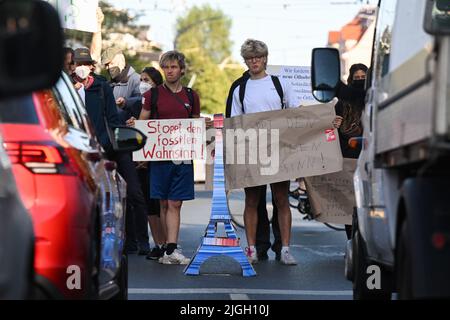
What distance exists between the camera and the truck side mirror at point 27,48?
5.00 m

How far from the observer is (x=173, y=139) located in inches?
590

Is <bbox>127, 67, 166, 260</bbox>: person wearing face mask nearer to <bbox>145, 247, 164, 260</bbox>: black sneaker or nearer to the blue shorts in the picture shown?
<bbox>145, 247, 164, 260</bbox>: black sneaker

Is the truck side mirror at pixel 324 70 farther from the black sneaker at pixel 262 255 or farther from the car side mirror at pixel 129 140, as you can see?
the black sneaker at pixel 262 255

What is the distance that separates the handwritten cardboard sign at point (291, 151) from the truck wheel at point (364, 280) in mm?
4638

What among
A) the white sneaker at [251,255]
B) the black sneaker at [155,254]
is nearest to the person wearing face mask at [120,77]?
the black sneaker at [155,254]

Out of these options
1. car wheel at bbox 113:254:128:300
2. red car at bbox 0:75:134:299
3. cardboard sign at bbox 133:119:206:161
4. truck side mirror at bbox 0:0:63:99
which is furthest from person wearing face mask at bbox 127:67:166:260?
truck side mirror at bbox 0:0:63:99

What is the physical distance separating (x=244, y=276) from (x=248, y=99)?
2.16m

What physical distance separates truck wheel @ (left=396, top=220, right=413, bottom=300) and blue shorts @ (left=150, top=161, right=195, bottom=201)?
7.62 metres

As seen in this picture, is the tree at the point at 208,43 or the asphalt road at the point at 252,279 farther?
the tree at the point at 208,43

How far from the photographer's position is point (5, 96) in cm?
509

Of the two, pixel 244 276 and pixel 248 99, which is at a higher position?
pixel 248 99

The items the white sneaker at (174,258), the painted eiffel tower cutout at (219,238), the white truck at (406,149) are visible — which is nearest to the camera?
the white truck at (406,149)
